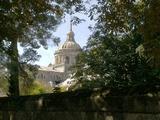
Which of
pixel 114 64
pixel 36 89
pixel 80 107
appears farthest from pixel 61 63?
pixel 80 107

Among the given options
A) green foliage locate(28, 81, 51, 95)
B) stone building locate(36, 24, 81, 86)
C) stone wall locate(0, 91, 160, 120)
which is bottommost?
stone wall locate(0, 91, 160, 120)

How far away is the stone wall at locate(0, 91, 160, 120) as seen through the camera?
6441 millimetres

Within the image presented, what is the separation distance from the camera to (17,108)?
909 centimetres

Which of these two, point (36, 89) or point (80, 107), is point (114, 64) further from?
point (36, 89)

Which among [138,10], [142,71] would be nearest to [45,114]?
[138,10]

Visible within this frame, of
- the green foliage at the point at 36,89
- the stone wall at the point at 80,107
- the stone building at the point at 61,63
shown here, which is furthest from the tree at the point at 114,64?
the stone building at the point at 61,63

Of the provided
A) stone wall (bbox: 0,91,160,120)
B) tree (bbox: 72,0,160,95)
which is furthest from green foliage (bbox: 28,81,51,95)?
stone wall (bbox: 0,91,160,120)

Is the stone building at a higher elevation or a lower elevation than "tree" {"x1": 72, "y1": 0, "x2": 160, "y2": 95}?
higher

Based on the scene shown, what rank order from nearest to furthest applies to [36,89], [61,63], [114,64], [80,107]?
[80,107] < [114,64] < [36,89] < [61,63]

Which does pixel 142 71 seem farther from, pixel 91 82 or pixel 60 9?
pixel 60 9

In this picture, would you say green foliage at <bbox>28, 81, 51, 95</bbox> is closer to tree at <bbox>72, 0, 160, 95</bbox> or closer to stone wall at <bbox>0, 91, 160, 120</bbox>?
tree at <bbox>72, 0, 160, 95</bbox>

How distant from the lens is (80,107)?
7.56 metres

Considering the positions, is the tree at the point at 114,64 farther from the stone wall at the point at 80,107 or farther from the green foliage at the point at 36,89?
the stone wall at the point at 80,107

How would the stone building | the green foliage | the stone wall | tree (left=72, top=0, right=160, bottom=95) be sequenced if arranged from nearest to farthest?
the stone wall
tree (left=72, top=0, right=160, bottom=95)
the green foliage
the stone building
